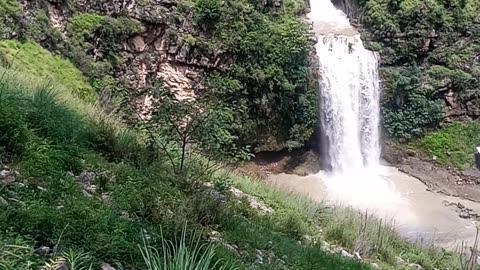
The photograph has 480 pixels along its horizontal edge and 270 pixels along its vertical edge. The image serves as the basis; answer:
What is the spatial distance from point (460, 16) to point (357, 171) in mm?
6622

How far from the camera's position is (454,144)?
1777 centimetres

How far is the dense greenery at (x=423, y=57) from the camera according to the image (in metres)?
18.1

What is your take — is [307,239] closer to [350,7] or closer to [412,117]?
[412,117]

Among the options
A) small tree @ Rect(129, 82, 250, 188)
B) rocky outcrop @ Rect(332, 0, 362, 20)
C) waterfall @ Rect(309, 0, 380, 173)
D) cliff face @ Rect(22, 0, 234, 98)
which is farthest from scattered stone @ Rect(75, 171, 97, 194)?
rocky outcrop @ Rect(332, 0, 362, 20)

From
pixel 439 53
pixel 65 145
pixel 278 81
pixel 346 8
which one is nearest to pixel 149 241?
pixel 65 145

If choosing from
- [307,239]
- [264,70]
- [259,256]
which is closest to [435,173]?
[264,70]

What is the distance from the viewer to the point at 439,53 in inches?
726

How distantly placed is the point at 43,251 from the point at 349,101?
16.0 m

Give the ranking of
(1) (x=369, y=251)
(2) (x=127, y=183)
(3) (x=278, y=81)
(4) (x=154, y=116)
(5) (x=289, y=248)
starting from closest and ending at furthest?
(2) (x=127, y=183) < (5) (x=289, y=248) < (4) (x=154, y=116) < (1) (x=369, y=251) < (3) (x=278, y=81)

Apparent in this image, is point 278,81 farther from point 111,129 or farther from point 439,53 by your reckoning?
point 111,129

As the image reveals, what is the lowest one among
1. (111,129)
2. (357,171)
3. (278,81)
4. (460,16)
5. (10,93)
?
(357,171)

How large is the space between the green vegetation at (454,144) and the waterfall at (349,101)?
1.76 m

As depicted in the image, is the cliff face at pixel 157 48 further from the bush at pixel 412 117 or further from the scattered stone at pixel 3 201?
the scattered stone at pixel 3 201

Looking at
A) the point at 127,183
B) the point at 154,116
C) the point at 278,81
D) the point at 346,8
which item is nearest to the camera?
the point at 127,183
